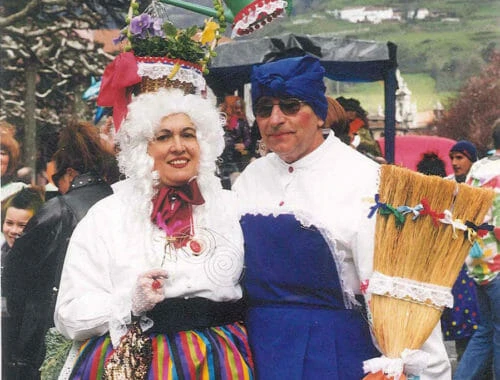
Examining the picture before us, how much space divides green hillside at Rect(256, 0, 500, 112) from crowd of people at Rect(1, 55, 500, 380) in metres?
5.34

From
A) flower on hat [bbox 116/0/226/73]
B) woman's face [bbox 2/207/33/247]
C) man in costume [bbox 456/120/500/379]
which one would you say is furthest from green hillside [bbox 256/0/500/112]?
flower on hat [bbox 116/0/226/73]

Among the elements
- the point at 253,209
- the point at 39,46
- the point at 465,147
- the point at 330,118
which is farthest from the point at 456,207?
the point at 39,46

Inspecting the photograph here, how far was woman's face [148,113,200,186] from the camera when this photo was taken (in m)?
3.07

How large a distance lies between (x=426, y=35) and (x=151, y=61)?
8511 mm

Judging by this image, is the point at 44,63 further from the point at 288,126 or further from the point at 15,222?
the point at 288,126

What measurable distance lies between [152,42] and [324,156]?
81cm

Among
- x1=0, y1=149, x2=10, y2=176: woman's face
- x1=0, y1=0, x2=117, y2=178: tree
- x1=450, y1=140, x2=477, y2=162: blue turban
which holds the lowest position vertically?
x1=450, y1=140, x2=477, y2=162: blue turban

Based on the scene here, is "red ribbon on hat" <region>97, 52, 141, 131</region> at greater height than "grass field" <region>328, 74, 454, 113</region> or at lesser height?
lesser

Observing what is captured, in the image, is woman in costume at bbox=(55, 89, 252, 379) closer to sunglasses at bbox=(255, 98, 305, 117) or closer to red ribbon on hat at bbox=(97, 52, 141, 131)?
red ribbon on hat at bbox=(97, 52, 141, 131)

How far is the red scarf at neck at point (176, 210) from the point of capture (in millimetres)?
3078

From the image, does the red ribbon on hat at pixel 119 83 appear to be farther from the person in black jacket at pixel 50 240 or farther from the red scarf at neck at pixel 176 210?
the person in black jacket at pixel 50 240

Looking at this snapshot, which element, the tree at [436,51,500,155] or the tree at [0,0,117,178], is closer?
the tree at [0,0,117,178]

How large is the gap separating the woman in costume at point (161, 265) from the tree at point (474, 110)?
1414 centimetres

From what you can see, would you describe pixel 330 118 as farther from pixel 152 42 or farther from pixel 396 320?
pixel 396 320
